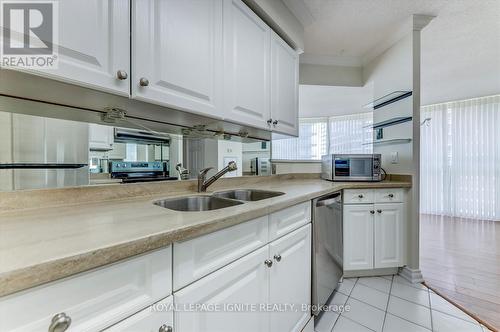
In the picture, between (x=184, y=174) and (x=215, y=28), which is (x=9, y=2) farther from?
(x=184, y=174)

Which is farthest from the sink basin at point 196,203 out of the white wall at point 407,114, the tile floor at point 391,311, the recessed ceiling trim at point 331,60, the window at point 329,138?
the window at point 329,138

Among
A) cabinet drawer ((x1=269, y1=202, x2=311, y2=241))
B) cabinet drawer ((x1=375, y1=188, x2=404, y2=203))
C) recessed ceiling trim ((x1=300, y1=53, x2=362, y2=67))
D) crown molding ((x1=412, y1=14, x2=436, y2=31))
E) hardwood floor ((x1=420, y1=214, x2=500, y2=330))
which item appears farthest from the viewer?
recessed ceiling trim ((x1=300, y1=53, x2=362, y2=67))

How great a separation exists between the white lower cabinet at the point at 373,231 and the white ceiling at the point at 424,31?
158 cm

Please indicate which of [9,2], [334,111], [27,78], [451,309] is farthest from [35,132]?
[334,111]

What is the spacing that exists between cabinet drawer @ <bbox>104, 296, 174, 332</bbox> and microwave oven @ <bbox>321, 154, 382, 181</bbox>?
2.10 metres

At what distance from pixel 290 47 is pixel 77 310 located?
216 centimetres

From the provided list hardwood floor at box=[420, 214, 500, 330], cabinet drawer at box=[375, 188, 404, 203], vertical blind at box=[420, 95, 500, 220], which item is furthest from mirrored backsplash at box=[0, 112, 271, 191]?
vertical blind at box=[420, 95, 500, 220]

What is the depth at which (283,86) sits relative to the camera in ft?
6.32

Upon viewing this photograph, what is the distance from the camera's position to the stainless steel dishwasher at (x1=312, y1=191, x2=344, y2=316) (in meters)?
1.50

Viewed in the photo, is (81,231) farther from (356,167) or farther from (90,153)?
(356,167)

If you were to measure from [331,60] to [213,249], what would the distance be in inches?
115

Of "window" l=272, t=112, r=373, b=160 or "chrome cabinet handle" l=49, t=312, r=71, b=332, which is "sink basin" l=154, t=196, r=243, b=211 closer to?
"chrome cabinet handle" l=49, t=312, r=71, b=332

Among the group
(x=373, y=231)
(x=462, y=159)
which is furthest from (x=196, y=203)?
(x=462, y=159)

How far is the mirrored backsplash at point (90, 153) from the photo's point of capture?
0.93m
